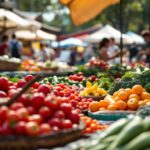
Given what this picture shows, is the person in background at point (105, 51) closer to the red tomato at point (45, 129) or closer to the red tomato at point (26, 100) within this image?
the red tomato at point (26, 100)

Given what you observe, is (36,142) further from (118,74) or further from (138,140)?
(118,74)

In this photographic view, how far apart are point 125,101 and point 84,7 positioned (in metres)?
6.22

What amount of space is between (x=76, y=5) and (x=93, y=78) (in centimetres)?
206

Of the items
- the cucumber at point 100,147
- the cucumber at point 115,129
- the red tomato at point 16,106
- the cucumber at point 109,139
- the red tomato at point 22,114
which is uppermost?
the red tomato at point 16,106

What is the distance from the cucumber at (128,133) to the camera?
421cm

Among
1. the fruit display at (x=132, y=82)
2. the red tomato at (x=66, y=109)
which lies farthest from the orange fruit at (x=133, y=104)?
the red tomato at (x=66, y=109)

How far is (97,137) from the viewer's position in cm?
443

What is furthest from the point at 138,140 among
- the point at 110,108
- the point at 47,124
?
the point at 110,108

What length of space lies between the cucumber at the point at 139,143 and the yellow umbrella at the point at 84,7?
850cm

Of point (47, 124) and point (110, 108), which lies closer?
point (47, 124)

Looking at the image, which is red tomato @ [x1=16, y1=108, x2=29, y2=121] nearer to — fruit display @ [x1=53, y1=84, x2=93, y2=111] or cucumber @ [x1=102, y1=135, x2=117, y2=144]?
cucumber @ [x1=102, y1=135, x2=117, y2=144]

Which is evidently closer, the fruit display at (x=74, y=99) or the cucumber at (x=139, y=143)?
the cucumber at (x=139, y=143)

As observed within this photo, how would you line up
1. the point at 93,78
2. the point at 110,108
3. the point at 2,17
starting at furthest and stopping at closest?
the point at 2,17 → the point at 93,78 → the point at 110,108

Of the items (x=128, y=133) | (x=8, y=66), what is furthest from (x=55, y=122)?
(x=8, y=66)
